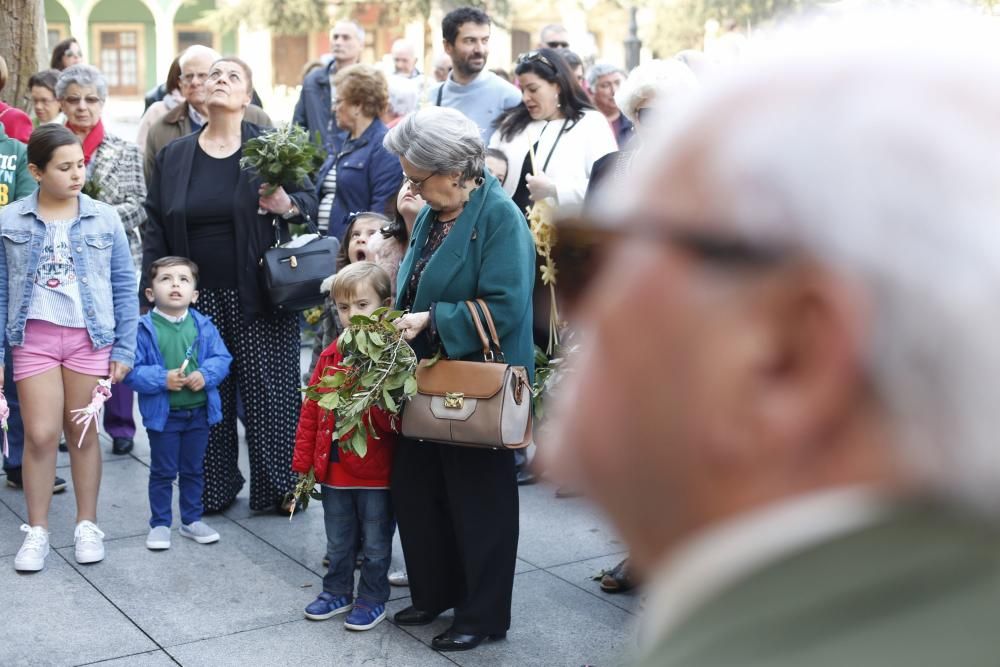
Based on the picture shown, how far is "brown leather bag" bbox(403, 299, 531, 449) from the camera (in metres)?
4.41

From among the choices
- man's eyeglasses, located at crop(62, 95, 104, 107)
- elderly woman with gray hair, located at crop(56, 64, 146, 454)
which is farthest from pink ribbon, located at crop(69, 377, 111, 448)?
man's eyeglasses, located at crop(62, 95, 104, 107)

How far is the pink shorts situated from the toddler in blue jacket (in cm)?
26

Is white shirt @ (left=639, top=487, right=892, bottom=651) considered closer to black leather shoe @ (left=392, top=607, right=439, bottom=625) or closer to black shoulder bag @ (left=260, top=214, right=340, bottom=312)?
black leather shoe @ (left=392, top=607, right=439, bottom=625)

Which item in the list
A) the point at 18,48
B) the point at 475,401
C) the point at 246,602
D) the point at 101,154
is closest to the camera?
the point at 475,401

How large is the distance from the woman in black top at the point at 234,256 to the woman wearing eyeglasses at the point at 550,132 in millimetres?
1039

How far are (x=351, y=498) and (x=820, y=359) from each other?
4310mm

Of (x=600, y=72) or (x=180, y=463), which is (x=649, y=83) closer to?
(x=180, y=463)

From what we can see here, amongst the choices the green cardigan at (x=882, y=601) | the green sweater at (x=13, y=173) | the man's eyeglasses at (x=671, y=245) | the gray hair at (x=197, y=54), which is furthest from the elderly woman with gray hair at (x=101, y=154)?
the green cardigan at (x=882, y=601)

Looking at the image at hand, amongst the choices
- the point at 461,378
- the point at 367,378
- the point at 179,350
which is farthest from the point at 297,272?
the point at 461,378

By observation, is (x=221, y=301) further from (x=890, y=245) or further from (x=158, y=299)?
(x=890, y=245)

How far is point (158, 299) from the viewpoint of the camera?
5707 mm

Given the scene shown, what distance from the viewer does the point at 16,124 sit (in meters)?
6.73

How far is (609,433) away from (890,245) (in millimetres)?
239

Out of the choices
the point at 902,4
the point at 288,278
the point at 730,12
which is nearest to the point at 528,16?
the point at 730,12
